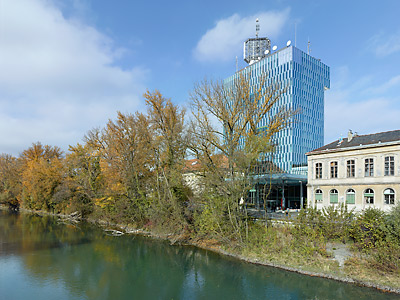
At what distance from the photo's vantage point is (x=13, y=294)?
1240 cm

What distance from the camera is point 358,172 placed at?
26234 mm

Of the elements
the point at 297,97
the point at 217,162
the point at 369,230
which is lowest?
the point at 369,230

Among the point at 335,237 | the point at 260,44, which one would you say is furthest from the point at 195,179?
the point at 260,44

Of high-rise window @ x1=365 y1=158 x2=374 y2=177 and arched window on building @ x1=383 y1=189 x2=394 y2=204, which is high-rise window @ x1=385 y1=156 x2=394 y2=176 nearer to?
high-rise window @ x1=365 y1=158 x2=374 y2=177

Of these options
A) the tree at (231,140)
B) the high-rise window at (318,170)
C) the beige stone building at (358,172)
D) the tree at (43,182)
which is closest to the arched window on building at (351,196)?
the beige stone building at (358,172)

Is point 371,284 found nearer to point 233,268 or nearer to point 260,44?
point 233,268

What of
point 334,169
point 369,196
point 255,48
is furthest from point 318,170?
point 255,48

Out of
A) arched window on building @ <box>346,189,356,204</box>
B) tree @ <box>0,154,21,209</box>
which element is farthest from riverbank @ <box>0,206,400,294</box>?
tree @ <box>0,154,21,209</box>

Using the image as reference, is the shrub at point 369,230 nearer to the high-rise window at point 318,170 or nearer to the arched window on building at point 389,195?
the arched window on building at point 389,195

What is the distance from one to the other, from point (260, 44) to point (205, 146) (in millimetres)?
59306

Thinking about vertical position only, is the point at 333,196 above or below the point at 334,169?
below

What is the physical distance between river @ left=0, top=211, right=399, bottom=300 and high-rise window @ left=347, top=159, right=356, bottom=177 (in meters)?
15.7

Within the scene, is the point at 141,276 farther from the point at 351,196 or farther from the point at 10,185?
the point at 10,185

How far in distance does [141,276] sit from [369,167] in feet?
73.1
